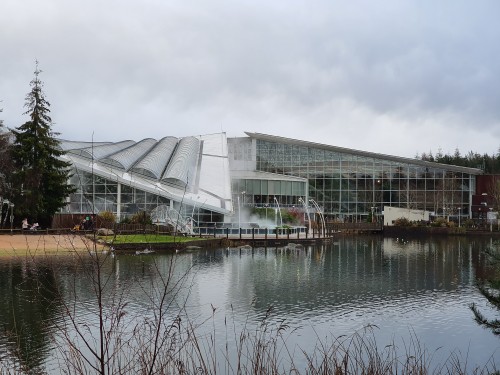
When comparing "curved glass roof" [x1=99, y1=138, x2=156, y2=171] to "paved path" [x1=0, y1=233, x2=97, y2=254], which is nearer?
"paved path" [x1=0, y1=233, x2=97, y2=254]

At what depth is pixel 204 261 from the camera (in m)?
24.1

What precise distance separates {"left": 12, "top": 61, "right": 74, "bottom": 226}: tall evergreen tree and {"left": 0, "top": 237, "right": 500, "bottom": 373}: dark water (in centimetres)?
1173

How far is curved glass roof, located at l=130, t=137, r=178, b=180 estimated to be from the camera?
131ft

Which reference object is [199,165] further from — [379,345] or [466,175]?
[379,345]

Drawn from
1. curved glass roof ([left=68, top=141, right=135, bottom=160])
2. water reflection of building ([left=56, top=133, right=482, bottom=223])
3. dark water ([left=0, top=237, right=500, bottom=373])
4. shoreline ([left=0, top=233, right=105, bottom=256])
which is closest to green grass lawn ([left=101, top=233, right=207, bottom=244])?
shoreline ([left=0, top=233, right=105, bottom=256])

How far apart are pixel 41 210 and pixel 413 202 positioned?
111ft

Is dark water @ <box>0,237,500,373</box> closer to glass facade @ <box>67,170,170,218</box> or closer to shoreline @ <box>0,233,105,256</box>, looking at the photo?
shoreline @ <box>0,233,105,256</box>

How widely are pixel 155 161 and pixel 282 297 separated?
2872cm

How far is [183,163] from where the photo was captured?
1716 inches

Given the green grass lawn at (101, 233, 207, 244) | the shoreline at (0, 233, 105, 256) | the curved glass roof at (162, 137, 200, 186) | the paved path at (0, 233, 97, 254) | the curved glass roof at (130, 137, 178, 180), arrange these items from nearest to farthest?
the shoreline at (0, 233, 105, 256) < the paved path at (0, 233, 97, 254) < the green grass lawn at (101, 233, 207, 244) < the curved glass roof at (162, 137, 200, 186) < the curved glass roof at (130, 137, 178, 180)

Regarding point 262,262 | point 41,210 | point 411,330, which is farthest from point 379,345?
point 41,210

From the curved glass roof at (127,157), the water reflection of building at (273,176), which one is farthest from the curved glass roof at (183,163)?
the curved glass roof at (127,157)

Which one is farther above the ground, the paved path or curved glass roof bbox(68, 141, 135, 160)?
curved glass roof bbox(68, 141, 135, 160)

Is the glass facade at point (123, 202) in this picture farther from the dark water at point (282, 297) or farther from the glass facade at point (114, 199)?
the dark water at point (282, 297)
